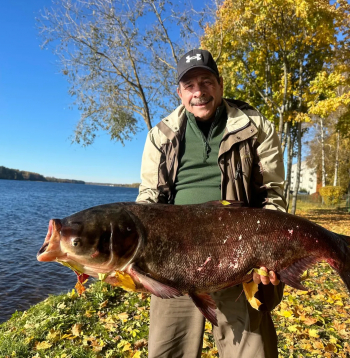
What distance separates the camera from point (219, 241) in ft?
7.56

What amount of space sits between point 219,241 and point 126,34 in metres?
13.6

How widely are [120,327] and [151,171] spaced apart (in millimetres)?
3205

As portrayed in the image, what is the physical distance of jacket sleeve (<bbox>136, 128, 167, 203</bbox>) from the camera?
2978mm

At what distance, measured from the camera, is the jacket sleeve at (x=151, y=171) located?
298 centimetres

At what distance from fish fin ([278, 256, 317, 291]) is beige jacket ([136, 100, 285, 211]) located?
53 centimetres

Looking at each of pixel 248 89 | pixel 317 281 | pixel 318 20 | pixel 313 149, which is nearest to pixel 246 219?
pixel 317 281

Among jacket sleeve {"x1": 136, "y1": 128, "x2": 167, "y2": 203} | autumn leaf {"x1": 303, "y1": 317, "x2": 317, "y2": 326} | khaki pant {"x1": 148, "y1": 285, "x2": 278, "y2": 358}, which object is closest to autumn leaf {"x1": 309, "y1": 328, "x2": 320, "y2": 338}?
autumn leaf {"x1": 303, "y1": 317, "x2": 317, "y2": 326}

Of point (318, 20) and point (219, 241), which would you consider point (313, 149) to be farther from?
point (219, 241)

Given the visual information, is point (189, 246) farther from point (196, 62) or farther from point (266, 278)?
point (196, 62)

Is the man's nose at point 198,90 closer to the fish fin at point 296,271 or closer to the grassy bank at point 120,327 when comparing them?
the fish fin at point 296,271

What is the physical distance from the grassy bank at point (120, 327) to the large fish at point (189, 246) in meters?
2.41

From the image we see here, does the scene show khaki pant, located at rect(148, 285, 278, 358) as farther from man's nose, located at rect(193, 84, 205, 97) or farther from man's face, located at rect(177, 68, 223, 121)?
man's nose, located at rect(193, 84, 205, 97)

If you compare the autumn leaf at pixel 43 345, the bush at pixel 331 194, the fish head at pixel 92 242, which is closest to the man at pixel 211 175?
the fish head at pixel 92 242

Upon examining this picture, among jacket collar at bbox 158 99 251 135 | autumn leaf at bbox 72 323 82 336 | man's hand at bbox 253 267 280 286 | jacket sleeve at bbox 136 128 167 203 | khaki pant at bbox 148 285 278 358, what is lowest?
autumn leaf at bbox 72 323 82 336
